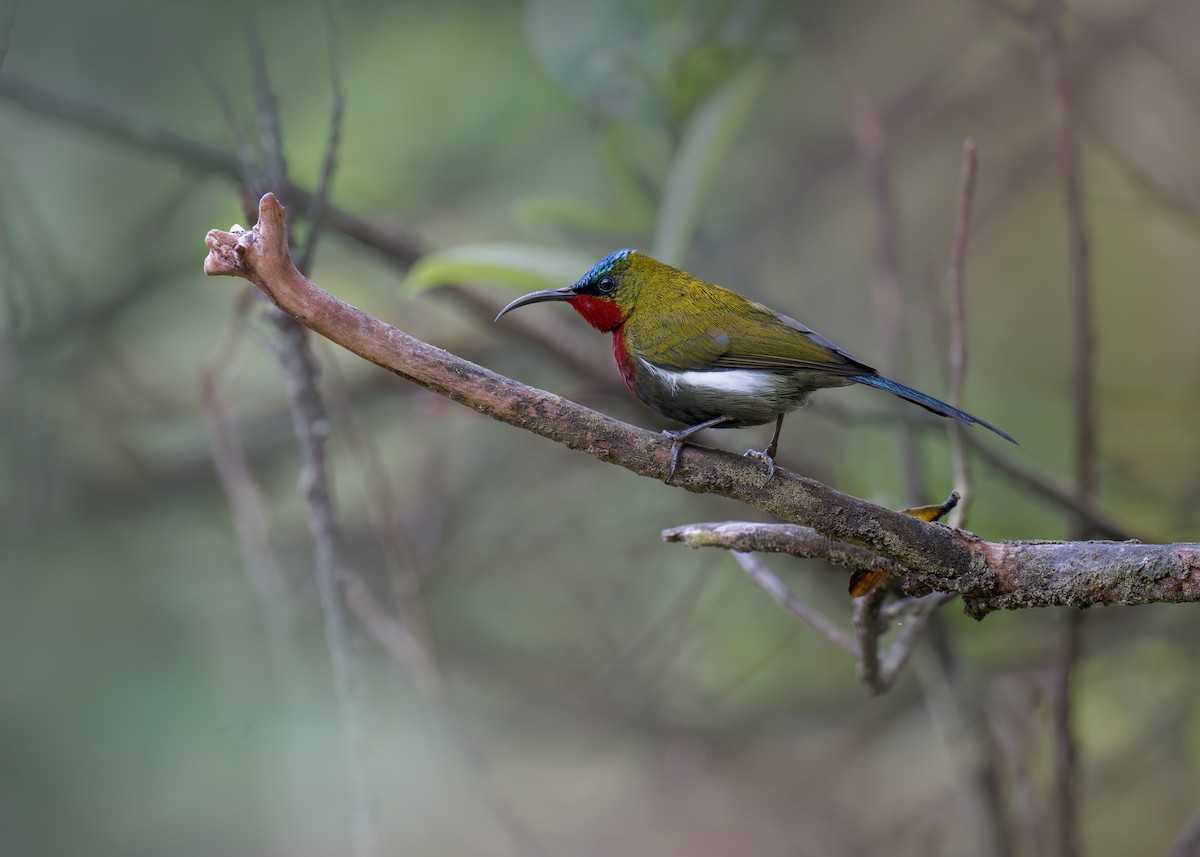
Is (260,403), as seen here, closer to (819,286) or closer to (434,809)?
(434,809)

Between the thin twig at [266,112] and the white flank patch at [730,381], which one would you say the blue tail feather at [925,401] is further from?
the thin twig at [266,112]

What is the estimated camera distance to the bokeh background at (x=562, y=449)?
3.61m

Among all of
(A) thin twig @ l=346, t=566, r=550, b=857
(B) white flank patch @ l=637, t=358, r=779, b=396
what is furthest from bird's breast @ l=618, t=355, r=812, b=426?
(A) thin twig @ l=346, t=566, r=550, b=857

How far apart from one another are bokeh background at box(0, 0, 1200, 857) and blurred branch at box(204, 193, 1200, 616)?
1.27 meters

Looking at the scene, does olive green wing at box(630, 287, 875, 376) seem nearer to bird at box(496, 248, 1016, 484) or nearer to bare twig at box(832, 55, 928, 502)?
→ bird at box(496, 248, 1016, 484)

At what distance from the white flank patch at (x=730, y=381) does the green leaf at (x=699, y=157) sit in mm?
696

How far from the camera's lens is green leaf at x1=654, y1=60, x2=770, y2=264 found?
3270mm

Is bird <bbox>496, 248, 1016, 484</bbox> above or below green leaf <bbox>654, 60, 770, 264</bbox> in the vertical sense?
below

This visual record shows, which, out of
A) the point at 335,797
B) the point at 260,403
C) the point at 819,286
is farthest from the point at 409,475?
the point at 819,286

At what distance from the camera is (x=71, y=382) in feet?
15.1

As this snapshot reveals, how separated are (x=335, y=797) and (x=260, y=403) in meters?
1.82

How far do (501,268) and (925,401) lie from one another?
Result: 1.32m

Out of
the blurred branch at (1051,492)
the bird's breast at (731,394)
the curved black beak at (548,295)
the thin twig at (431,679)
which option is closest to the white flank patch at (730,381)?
the bird's breast at (731,394)

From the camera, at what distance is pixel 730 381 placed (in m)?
2.63
